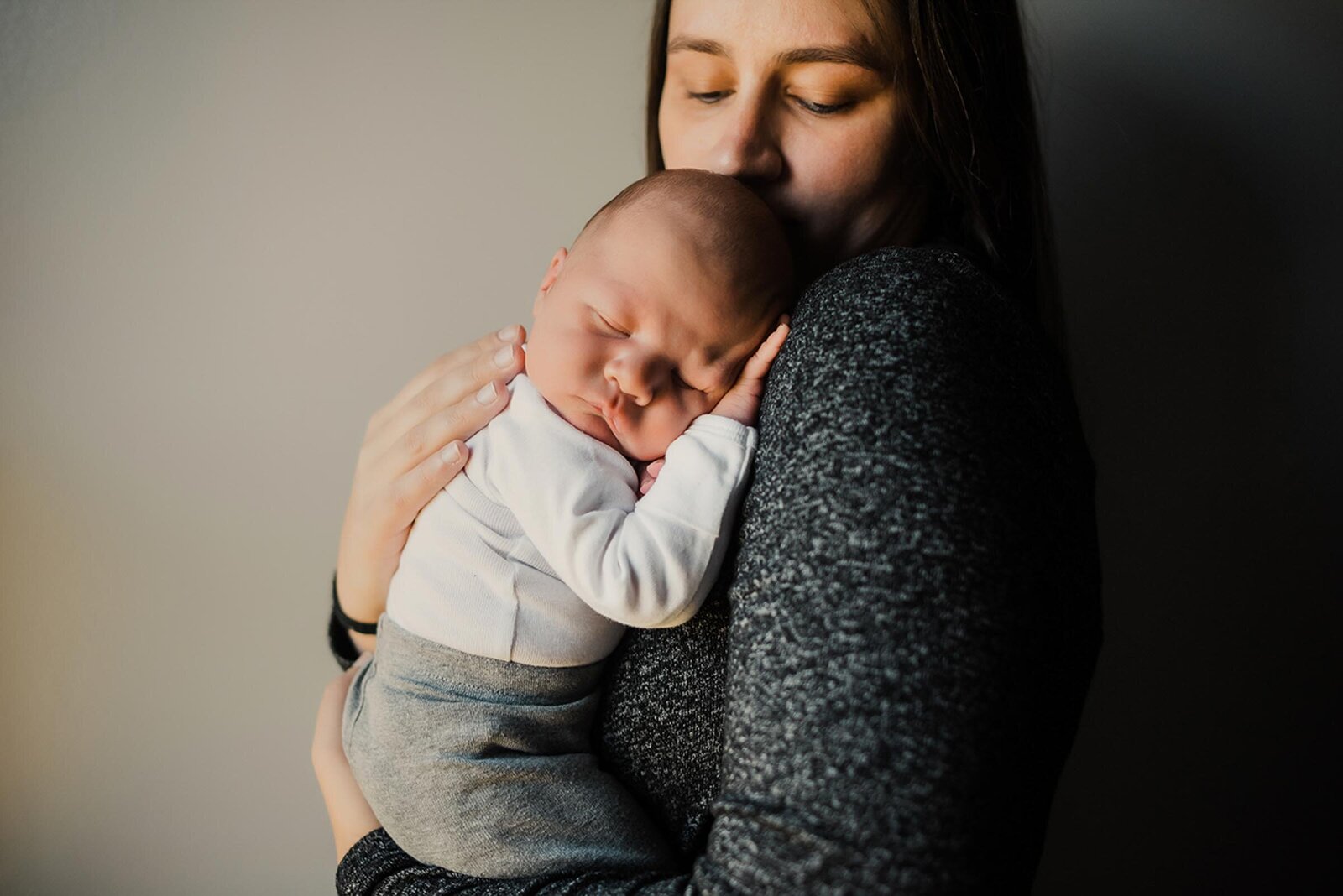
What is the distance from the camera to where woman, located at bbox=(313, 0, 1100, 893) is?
2.14ft

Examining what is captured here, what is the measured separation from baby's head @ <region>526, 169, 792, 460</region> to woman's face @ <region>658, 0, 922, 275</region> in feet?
0.54

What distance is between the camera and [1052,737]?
0.76 meters

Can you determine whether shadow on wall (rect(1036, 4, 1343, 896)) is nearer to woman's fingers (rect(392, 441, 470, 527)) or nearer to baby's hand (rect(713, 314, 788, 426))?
baby's hand (rect(713, 314, 788, 426))

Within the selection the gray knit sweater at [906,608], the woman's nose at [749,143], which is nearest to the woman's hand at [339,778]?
the gray knit sweater at [906,608]

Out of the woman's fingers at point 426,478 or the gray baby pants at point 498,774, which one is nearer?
the gray baby pants at point 498,774

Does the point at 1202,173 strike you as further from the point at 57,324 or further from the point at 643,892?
the point at 57,324

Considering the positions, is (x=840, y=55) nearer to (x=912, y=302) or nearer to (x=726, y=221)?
(x=726, y=221)

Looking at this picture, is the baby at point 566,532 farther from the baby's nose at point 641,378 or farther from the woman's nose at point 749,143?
the woman's nose at point 749,143

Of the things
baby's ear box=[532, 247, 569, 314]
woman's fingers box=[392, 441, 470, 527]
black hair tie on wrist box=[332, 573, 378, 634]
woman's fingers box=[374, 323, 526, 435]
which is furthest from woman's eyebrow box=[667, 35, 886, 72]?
black hair tie on wrist box=[332, 573, 378, 634]

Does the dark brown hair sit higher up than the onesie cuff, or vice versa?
the dark brown hair

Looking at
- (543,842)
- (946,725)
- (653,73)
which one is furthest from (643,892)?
(653,73)

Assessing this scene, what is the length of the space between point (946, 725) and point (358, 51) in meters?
1.67

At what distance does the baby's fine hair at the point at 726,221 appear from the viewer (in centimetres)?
104

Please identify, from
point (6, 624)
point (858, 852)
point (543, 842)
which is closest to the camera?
point (858, 852)
